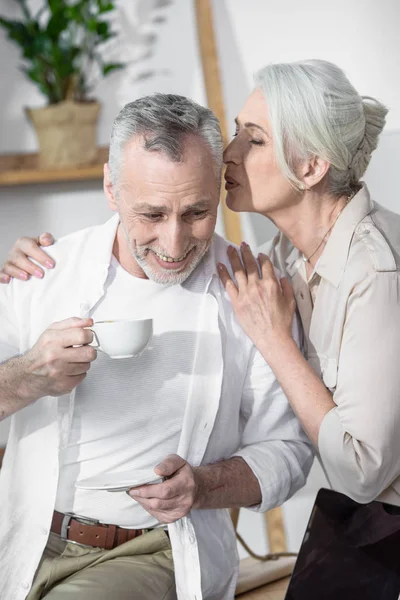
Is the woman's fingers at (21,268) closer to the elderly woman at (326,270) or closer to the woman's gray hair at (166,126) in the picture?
the elderly woman at (326,270)

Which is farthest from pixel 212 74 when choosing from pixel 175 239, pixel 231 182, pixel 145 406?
pixel 145 406

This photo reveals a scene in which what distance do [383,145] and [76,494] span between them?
4.16 feet

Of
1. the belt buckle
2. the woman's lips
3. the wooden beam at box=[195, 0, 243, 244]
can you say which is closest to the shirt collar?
the woman's lips

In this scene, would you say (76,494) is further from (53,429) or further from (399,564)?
(399,564)

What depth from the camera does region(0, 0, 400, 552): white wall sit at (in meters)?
2.37

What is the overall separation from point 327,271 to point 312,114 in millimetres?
327

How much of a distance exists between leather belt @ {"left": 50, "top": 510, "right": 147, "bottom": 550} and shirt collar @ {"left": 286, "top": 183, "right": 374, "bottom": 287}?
657 mm

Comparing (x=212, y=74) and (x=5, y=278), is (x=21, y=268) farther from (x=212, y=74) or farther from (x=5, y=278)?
(x=212, y=74)

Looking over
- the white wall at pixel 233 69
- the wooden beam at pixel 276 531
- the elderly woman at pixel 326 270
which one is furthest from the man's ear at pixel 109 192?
the wooden beam at pixel 276 531

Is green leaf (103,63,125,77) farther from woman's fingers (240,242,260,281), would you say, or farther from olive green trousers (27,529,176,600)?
olive green trousers (27,529,176,600)

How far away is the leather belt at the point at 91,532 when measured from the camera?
62.6 inches

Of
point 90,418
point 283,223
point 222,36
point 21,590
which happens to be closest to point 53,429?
point 90,418

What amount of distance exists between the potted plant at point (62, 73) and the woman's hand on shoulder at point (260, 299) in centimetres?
104

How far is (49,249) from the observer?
175cm
